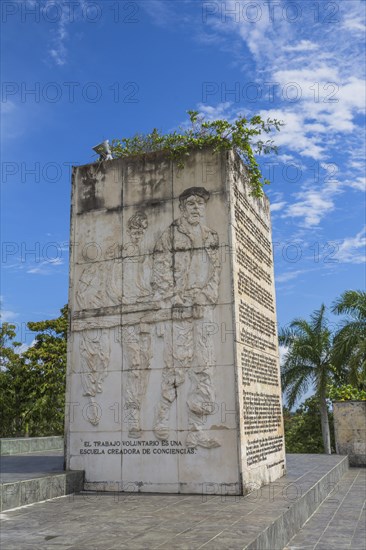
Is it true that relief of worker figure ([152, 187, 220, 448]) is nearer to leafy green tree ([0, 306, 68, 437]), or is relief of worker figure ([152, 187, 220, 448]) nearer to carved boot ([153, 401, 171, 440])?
carved boot ([153, 401, 171, 440])

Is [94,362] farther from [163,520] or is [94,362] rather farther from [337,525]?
[337,525]

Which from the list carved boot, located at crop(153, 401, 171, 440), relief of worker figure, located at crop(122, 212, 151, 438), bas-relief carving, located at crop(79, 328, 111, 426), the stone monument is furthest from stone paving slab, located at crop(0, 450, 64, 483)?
carved boot, located at crop(153, 401, 171, 440)

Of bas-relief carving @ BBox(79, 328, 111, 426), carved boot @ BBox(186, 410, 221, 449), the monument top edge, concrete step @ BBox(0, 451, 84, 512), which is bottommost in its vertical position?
concrete step @ BBox(0, 451, 84, 512)

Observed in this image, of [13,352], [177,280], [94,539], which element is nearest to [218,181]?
[177,280]

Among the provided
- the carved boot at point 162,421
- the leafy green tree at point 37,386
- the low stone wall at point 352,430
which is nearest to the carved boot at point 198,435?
the carved boot at point 162,421

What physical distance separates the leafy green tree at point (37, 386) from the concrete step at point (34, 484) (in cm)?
1028

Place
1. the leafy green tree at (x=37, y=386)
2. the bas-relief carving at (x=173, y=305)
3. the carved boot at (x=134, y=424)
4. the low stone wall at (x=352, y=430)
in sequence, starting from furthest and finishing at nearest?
the leafy green tree at (x=37, y=386) → the low stone wall at (x=352, y=430) → the carved boot at (x=134, y=424) → the bas-relief carving at (x=173, y=305)

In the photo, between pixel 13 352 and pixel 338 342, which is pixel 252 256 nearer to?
pixel 338 342

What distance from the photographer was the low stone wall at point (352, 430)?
47.4 feet

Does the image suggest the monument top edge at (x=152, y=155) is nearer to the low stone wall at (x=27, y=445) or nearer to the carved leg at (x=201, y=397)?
the carved leg at (x=201, y=397)

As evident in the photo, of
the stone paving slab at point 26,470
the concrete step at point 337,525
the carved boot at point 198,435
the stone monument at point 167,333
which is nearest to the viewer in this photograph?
the concrete step at point 337,525

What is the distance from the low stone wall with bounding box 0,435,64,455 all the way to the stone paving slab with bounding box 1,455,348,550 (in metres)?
6.17

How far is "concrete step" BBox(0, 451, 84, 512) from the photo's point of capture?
272 inches

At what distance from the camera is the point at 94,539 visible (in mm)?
5254
